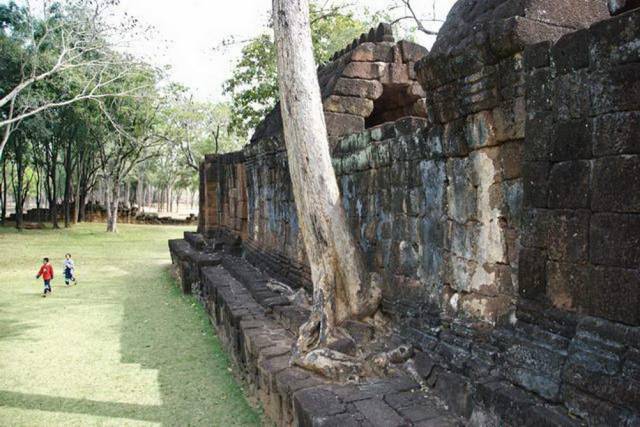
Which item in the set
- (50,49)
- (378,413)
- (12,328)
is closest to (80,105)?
(50,49)

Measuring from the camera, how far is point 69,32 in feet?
57.1

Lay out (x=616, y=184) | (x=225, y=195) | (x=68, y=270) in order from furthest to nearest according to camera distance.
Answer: (x=225, y=195) < (x=68, y=270) < (x=616, y=184)

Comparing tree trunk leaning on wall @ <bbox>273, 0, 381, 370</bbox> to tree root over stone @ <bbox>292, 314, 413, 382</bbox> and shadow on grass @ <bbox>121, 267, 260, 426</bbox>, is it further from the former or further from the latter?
shadow on grass @ <bbox>121, 267, 260, 426</bbox>

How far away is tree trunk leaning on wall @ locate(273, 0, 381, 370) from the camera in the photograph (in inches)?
195

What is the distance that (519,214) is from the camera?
3271 mm

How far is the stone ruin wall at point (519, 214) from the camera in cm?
238

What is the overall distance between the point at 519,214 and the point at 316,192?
2.17 m

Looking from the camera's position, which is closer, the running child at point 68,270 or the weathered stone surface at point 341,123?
the weathered stone surface at point 341,123

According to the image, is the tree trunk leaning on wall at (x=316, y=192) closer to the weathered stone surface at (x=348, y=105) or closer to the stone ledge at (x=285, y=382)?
the stone ledge at (x=285, y=382)

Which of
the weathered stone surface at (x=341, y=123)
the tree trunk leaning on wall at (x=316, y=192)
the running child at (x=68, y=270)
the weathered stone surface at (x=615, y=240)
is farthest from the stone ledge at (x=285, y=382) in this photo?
the running child at (x=68, y=270)

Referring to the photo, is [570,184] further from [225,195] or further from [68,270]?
[68,270]

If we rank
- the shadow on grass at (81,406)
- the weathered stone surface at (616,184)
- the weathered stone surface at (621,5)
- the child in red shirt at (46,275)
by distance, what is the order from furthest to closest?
1. the child in red shirt at (46,275)
2. the shadow on grass at (81,406)
3. the weathered stone surface at (621,5)
4. the weathered stone surface at (616,184)

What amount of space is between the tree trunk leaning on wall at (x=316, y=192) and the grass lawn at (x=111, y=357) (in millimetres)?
1491

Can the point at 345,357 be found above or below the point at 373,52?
below
